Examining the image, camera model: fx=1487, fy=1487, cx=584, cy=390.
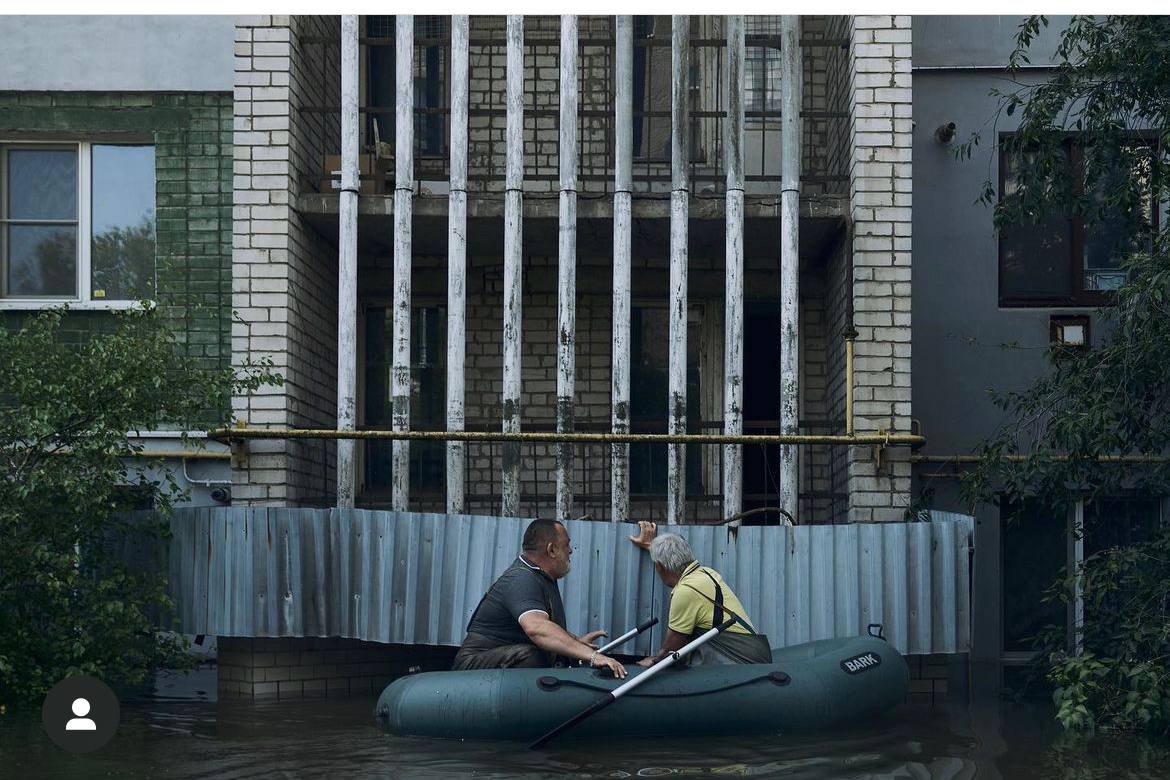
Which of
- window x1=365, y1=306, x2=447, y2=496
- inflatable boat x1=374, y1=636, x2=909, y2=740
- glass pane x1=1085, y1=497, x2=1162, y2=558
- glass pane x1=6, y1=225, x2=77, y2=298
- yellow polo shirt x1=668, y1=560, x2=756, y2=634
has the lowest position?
inflatable boat x1=374, y1=636, x2=909, y2=740

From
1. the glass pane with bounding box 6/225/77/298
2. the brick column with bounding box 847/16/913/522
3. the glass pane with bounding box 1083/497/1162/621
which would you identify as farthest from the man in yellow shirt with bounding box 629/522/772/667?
the glass pane with bounding box 6/225/77/298

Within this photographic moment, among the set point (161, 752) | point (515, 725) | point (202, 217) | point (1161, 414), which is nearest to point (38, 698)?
point (161, 752)

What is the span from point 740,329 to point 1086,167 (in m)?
3.03

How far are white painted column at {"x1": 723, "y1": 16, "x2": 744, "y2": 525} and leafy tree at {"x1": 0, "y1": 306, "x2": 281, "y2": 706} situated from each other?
372 cm

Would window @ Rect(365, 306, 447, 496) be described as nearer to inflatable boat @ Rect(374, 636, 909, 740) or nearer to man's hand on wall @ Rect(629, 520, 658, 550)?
man's hand on wall @ Rect(629, 520, 658, 550)

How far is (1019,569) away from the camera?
13.5m

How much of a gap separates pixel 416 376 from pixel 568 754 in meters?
6.06

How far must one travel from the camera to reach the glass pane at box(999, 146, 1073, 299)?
44.6ft

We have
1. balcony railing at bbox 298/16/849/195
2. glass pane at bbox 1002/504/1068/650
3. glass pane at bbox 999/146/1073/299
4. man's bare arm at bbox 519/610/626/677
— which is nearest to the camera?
man's bare arm at bbox 519/610/626/677

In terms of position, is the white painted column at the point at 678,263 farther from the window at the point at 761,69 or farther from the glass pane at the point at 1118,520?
the glass pane at the point at 1118,520

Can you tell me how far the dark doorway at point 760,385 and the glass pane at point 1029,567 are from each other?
223 cm

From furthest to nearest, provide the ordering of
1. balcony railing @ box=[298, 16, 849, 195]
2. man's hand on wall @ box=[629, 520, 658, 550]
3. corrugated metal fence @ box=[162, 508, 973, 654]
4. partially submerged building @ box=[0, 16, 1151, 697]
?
balcony railing @ box=[298, 16, 849, 195] → partially submerged building @ box=[0, 16, 1151, 697] → corrugated metal fence @ box=[162, 508, 973, 654] → man's hand on wall @ box=[629, 520, 658, 550]

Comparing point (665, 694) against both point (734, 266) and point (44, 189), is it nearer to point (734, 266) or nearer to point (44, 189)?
point (734, 266)

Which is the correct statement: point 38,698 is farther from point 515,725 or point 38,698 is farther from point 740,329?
point 740,329
